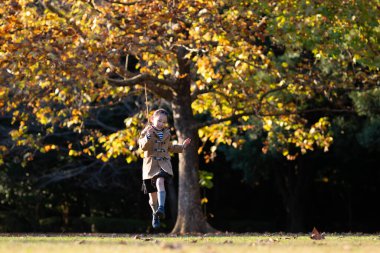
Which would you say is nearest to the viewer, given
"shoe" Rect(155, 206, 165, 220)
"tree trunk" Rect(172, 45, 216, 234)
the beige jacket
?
"shoe" Rect(155, 206, 165, 220)

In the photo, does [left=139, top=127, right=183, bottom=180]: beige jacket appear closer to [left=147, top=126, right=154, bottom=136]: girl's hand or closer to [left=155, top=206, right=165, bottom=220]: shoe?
[left=147, top=126, right=154, bottom=136]: girl's hand

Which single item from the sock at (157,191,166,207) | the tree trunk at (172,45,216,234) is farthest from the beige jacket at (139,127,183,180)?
the tree trunk at (172,45,216,234)

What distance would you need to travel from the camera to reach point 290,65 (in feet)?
89.2

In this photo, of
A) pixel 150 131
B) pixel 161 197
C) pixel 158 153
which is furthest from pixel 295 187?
pixel 150 131

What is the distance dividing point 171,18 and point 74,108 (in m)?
5.78

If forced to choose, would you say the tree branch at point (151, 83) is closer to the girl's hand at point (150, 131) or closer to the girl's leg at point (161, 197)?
the girl's hand at point (150, 131)

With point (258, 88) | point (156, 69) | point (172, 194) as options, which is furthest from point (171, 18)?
point (172, 194)

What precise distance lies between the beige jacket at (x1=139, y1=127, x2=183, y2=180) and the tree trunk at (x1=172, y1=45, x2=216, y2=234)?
7219mm

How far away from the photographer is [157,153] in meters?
16.0

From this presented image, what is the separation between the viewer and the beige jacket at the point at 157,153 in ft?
51.9

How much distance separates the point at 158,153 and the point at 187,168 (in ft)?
25.4

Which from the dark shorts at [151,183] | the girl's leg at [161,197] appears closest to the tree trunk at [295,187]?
the dark shorts at [151,183]

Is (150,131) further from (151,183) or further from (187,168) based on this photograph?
(187,168)

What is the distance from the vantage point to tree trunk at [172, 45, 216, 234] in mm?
23234
